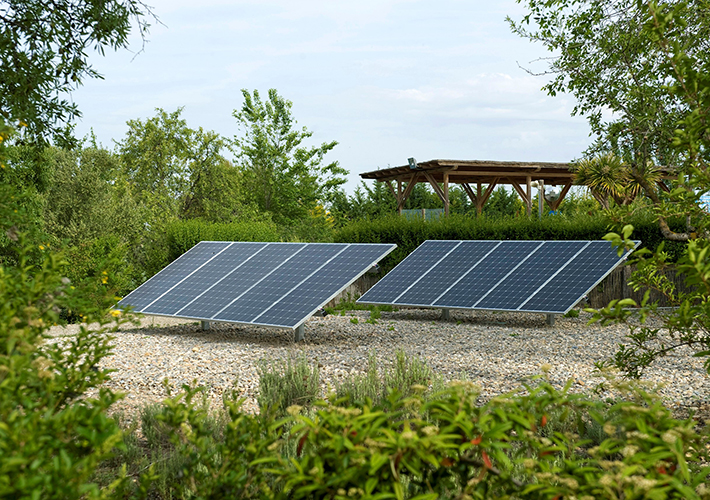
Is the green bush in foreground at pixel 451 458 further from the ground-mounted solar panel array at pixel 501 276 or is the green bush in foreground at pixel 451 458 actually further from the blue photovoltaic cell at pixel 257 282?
the ground-mounted solar panel array at pixel 501 276

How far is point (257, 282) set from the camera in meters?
11.1

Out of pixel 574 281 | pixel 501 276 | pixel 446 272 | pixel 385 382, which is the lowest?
pixel 385 382

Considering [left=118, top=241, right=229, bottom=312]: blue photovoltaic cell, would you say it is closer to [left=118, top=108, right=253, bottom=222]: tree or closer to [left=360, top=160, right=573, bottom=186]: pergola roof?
[left=360, top=160, right=573, bottom=186]: pergola roof

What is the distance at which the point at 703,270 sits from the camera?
2.48 m

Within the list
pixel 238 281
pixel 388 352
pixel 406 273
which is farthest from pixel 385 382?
pixel 406 273

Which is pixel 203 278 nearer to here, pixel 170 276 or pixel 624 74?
pixel 170 276

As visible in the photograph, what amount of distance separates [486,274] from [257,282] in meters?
4.74

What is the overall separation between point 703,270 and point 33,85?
609cm

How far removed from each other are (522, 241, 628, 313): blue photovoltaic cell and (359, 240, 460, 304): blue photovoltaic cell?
2769 mm

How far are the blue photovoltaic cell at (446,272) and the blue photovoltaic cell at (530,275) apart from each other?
3.55ft

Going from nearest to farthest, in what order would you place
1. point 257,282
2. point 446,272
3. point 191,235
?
1. point 257,282
2. point 446,272
3. point 191,235

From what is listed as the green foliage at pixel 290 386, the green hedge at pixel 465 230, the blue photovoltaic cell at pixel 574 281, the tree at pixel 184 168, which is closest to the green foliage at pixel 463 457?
the green foliage at pixel 290 386

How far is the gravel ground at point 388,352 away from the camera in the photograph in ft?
23.6

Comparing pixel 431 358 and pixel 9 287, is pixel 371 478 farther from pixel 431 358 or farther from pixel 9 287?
pixel 431 358
